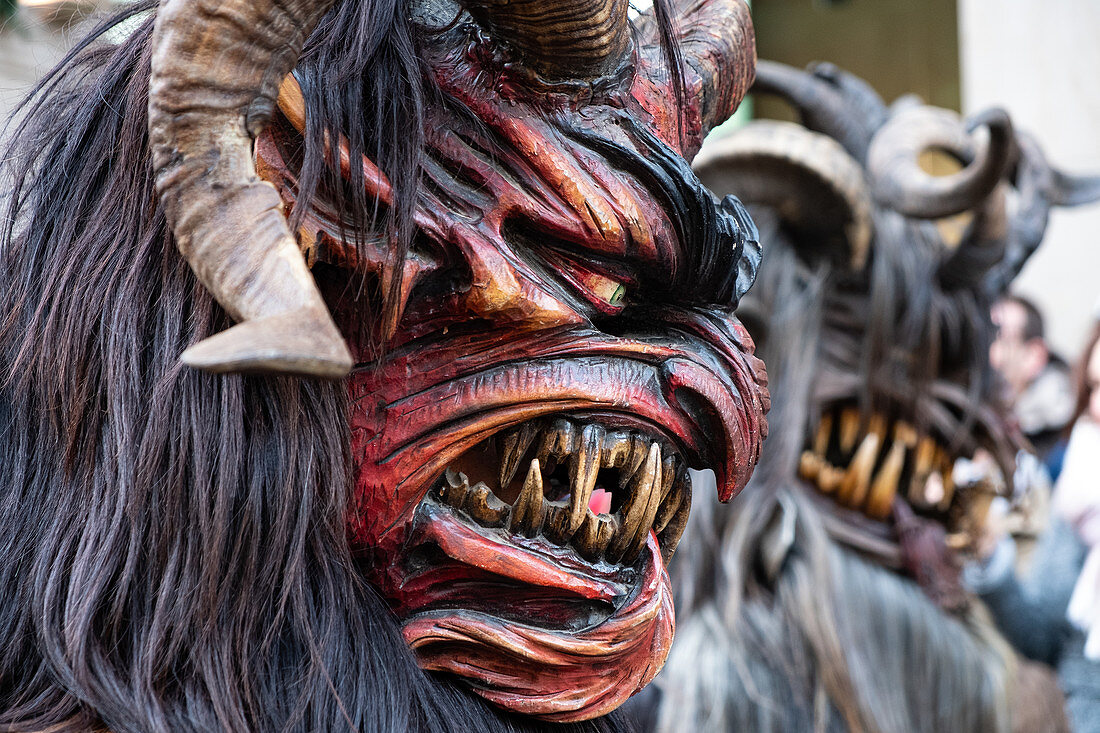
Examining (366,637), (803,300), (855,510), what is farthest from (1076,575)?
(366,637)

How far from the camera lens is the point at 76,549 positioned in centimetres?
78

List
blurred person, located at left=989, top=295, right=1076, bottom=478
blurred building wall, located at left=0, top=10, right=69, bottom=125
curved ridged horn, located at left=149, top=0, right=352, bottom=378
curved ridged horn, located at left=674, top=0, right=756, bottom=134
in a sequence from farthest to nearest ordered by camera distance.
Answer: blurred person, located at left=989, top=295, right=1076, bottom=478 → blurred building wall, located at left=0, top=10, right=69, bottom=125 → curved ridged horn, located at left=674, top=0, right=756, bottom=134 → curved ridged horn, located at left=149, top=0, right=352, bottom=378

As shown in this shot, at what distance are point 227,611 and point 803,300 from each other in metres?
1.71

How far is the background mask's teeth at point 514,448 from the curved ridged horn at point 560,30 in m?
0.28

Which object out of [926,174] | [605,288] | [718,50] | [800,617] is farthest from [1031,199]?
[605,288]

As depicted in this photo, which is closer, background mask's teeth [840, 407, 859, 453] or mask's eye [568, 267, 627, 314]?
mask's eye [568, 267, 627, 314]

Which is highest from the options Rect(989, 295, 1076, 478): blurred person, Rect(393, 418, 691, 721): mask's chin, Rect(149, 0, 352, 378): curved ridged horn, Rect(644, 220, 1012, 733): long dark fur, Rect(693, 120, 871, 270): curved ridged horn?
Rect(149, 0, 352, 378): curved ridged horn

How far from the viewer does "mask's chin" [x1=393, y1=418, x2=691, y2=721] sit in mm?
839

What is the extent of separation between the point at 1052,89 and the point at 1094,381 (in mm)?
2303

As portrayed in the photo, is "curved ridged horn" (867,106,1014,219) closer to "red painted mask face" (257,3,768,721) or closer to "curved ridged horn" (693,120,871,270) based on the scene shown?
"curved ridged horn" (693,120,871,270)

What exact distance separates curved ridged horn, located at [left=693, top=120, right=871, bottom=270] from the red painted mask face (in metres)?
1.39

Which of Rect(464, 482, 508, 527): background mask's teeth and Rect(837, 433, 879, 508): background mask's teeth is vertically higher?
Rect(464, 482, 508, 527): background mask's teeth

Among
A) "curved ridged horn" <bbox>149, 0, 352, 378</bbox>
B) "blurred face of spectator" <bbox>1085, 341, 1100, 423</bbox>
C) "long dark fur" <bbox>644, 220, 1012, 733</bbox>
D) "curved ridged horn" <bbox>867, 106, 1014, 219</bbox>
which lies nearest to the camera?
"curved ridged horn" <bbox>149, 0, 352, 378</bbox>

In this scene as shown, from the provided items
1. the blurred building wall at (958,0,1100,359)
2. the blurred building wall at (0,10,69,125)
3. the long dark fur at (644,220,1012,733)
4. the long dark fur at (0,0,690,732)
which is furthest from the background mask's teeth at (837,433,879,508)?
the blurred building wall at (958,0,1100,359)
